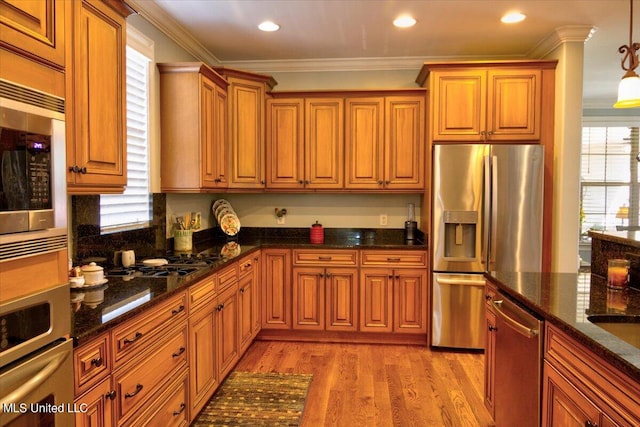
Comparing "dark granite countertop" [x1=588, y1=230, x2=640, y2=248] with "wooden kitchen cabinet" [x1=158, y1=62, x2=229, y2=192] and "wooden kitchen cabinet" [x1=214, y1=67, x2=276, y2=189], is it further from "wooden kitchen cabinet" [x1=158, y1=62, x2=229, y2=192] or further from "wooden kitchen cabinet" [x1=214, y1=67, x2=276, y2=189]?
"wooden kitchen cabinet" [x1=214, y1=67, x2=276, y2=189]

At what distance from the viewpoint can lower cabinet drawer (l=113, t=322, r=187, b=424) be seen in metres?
1.68

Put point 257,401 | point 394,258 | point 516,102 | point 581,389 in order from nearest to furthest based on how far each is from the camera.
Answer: point 581,389
point 257,401
point 516,102
point 394,258

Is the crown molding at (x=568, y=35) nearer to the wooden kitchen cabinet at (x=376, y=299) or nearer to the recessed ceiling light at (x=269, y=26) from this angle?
the recessed ceiling light at (x=269, y=26)

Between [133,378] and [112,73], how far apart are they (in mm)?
1378

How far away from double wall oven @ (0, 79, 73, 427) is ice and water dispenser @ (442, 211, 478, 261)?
9.81 ft

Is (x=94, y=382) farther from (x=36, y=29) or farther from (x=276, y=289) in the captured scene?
(x=276, y=289)

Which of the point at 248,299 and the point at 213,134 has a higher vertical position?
the point at 213,134

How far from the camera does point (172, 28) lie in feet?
11.1

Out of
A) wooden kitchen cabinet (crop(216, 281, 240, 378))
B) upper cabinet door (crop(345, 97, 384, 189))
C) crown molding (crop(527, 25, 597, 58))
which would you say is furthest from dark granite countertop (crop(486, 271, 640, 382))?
crown molding (crop(527, 25, 597, 58))

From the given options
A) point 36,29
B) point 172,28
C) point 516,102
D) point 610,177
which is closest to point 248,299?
point 172,28

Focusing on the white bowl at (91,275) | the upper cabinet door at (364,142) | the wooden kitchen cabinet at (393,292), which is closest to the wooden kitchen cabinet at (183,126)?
the white bowl at (91,275)

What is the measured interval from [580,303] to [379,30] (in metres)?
2.56

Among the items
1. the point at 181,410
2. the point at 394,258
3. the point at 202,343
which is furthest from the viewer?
the point at 394,258

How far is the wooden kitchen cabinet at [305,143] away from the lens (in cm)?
412
